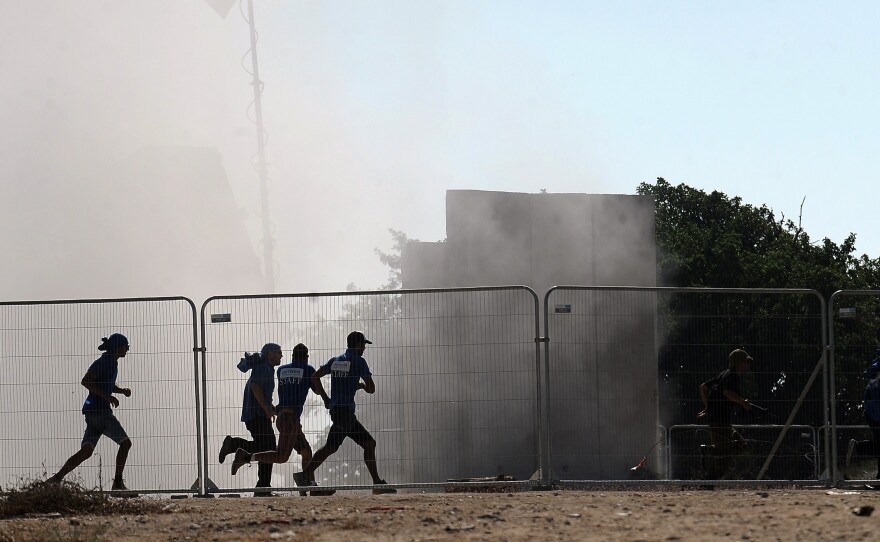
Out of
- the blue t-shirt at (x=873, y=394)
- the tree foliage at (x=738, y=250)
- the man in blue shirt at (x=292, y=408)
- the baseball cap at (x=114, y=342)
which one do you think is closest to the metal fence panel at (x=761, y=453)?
the blue t-shirt at (x=873, y=394)

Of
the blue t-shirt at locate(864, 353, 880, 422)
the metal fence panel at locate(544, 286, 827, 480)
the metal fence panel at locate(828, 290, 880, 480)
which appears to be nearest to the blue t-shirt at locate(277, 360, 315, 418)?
the metal fence panel at locate(544, 286, 827, 480)

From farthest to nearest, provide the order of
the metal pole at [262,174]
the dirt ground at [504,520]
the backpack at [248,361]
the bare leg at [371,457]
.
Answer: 1. the metal pole at [262,174]
2. the backpack at [248,361]
3. the bare leg at [371,457]
4. the dirt ground at [504,520]

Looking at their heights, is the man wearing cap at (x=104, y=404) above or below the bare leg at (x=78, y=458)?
above

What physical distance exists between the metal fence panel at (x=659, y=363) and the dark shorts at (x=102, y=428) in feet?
12.6

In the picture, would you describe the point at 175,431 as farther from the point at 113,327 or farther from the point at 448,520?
the point at 448,520

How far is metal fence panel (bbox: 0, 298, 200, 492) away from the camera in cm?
1174

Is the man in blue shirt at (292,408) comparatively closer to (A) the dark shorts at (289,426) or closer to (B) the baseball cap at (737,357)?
(A) the dark shorts at (289,426)

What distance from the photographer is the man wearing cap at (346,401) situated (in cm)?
1148

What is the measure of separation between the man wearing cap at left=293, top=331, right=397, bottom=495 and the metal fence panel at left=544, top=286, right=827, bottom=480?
161 cm

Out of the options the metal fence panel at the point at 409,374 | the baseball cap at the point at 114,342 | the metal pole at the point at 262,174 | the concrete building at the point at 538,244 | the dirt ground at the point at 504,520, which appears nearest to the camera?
the dirt ground at the point at 504,520

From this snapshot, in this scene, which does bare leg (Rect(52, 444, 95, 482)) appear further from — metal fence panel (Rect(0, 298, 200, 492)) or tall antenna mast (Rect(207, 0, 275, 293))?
tall antenna mast (Rect(207, 0, 275, 293))

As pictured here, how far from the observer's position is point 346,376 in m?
11.6

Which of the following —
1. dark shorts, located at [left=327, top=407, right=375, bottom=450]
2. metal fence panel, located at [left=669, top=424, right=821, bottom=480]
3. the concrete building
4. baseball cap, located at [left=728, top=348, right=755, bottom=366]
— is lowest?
metal fence panel, located at [left=669, top=424, right=821, bottom=480]

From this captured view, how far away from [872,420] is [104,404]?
684 cm
